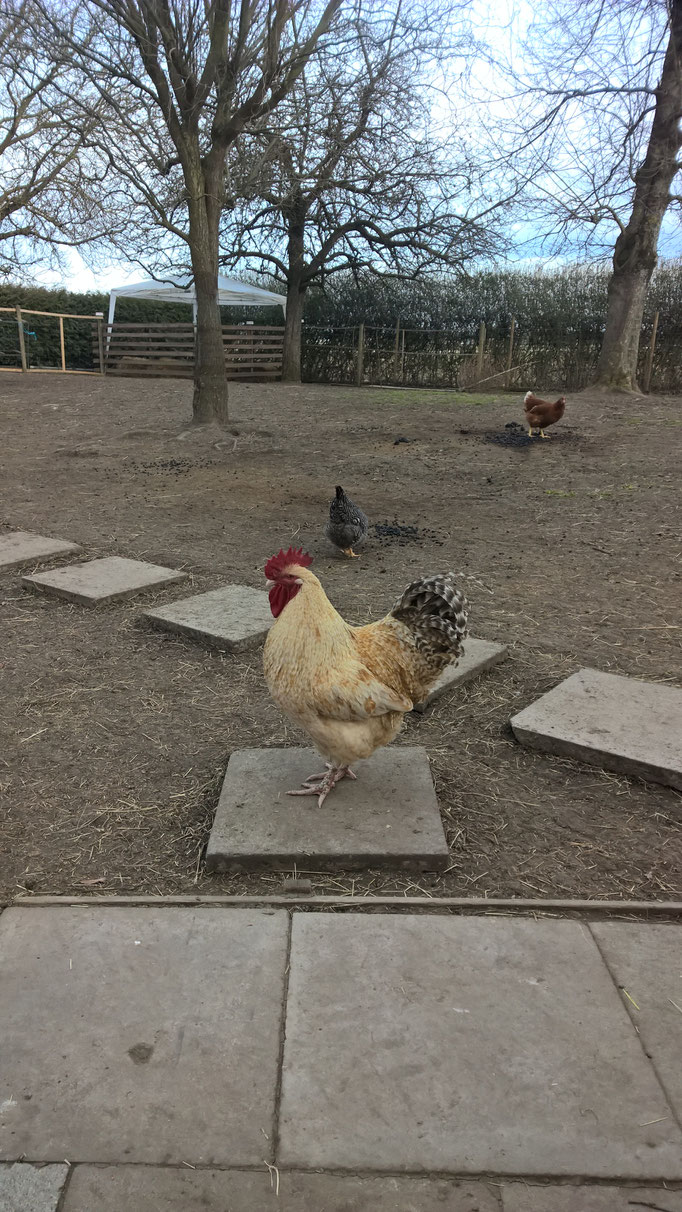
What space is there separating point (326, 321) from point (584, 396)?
12225 millimetres

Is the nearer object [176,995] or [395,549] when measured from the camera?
[176,995]

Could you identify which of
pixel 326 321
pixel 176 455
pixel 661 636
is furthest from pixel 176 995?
pixel 326 321

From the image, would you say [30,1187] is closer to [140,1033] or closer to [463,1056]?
[140,1033]

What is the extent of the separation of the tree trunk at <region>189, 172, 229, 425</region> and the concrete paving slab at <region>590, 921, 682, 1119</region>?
10.3 meters

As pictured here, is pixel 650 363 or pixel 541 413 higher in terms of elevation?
pixel 650 363

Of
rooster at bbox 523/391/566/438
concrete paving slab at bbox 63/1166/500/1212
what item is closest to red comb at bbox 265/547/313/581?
concrete paving slab at bbox 63/1166/500/1212

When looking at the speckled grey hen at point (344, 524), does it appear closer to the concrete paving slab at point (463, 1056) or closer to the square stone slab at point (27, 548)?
the square stone slab at point (27, 548)

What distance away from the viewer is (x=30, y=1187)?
155cm

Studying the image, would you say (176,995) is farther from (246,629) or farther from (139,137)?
(139,137)

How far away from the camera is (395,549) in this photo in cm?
637

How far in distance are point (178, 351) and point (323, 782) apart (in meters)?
21.9

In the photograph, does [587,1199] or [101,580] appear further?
[101,580]

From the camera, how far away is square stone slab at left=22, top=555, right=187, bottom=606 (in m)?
5.04

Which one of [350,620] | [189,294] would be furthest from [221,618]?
[189,294]
